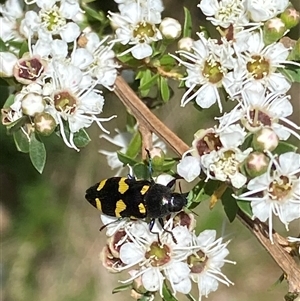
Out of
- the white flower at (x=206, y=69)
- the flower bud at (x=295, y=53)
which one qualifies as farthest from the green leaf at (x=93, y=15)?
the flower bud at (x=295, y=53)

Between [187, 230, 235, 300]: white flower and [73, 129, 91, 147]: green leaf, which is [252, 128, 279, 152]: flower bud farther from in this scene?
[73, 129, 91, 147]: green leaf

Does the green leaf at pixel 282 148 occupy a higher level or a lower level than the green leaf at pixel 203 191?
higher

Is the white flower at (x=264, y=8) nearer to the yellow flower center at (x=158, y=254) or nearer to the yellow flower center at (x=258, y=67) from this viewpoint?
the yellow flower center at (x=258, y=67)

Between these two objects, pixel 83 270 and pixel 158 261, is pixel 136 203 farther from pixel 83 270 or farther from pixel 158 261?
pixel 83 270

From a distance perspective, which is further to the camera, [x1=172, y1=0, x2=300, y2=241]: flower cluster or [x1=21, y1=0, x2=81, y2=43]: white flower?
[x1=21, y1=0, x2=81, y2=43]: white flower

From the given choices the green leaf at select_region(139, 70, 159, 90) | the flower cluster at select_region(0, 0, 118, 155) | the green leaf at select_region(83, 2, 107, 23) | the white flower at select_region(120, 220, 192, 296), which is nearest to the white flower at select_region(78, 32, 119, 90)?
the flower cluster at select_region(0, 0, 118, 155)

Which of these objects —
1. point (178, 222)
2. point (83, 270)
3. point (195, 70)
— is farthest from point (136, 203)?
point (83, 270)
